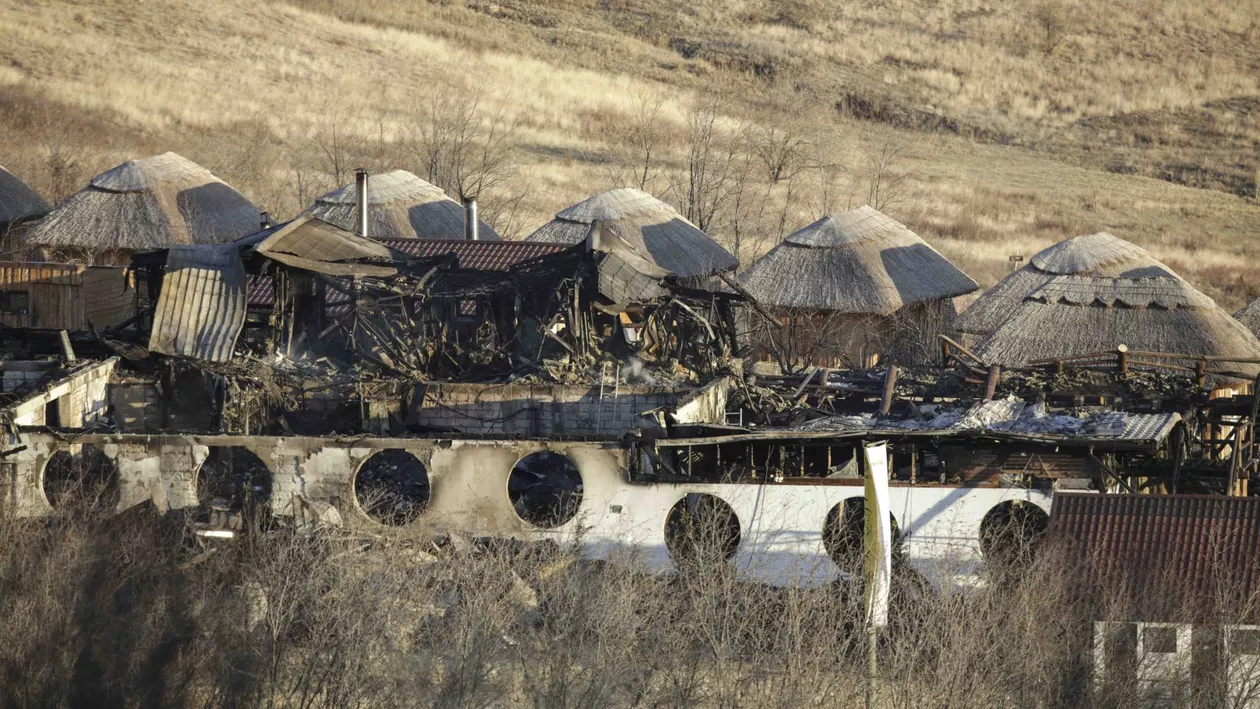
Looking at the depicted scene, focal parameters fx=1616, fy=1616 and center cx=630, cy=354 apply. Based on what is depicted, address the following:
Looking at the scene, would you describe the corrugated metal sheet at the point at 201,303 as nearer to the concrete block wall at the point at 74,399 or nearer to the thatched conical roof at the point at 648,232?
the concrete block wall at the point at 74,399

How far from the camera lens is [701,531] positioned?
20641 millimetres

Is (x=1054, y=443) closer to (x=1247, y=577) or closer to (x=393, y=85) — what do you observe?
(x=1247, y=577)

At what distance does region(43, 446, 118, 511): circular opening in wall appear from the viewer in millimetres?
21156

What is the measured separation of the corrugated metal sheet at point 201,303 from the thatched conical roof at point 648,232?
13.6 m

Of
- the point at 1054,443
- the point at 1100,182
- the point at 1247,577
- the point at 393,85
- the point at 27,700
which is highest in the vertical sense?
the point at 393,85

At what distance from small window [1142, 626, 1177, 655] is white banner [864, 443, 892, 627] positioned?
2.98 metres

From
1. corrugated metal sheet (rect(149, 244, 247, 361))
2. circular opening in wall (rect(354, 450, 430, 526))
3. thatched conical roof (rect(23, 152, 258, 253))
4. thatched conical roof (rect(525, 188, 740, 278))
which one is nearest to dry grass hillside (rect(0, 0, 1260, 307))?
thatched conical roof (rect(525, 188, 740, 278))

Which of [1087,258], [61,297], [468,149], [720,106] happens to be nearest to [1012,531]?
[1087,258]

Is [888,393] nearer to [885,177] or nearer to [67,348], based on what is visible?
[67,348]

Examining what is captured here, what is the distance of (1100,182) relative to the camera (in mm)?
70875

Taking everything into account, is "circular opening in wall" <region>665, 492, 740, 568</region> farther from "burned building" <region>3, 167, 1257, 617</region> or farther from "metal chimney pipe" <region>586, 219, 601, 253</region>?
"metal chimney pipe" <region>586, 219, 601, 253</region>

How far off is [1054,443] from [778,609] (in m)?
4.29

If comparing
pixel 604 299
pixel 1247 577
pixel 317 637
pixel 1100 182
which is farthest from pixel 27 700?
pixel 1100 182

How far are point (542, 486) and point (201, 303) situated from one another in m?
6.68
